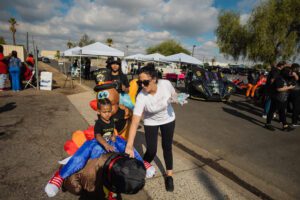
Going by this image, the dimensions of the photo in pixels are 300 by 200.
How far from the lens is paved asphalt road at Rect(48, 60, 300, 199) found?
3516 mm

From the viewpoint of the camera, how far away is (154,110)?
8.44ft

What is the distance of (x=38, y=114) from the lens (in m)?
6.07

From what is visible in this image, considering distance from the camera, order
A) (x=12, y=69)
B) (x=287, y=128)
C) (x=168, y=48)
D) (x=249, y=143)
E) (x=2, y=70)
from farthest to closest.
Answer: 1. (x=168, y=48)
2. (x=12, y=69)
3. (x=2, y=70)
4. (x=287, y=128)
5. (x=249, y=143)

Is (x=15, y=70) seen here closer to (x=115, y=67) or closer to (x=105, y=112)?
(x=115, y=67)

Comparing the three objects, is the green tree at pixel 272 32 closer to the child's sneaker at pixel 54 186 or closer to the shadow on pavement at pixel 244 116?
the shadow on pavement at pixel 244 116

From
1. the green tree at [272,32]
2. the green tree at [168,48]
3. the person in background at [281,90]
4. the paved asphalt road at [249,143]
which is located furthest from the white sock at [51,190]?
the green tree at [168,48]

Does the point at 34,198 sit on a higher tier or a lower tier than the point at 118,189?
lower

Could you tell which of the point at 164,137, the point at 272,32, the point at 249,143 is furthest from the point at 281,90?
the point at 272,32

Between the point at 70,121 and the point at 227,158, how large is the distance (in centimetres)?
413

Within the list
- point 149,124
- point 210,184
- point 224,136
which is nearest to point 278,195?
point 210,184

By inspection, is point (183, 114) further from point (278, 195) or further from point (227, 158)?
point (278, 195)

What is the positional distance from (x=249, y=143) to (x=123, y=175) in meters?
4.15

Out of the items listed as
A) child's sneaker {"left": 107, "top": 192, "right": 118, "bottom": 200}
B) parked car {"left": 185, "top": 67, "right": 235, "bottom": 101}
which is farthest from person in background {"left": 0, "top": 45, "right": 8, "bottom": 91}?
child's sneaker {"left": 107, "top": 192, "right": 118, "bottom": 200}

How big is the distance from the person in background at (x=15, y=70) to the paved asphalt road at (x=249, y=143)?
7669 millimetres
